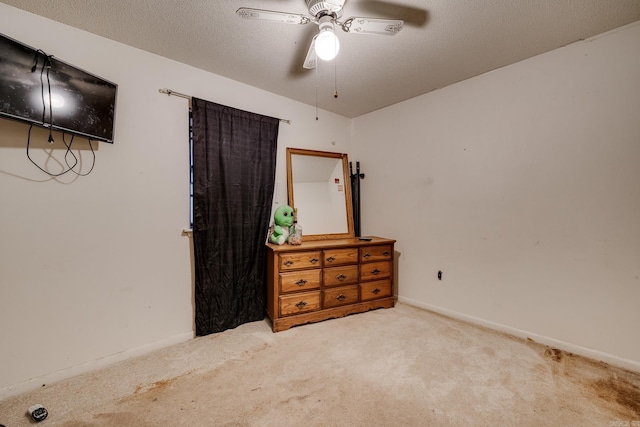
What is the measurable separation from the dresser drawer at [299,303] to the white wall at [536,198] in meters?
1.23

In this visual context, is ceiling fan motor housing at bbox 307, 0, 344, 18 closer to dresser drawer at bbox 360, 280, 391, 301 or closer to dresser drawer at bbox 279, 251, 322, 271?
dresser drawer at bbox 279, 251, 322, 271

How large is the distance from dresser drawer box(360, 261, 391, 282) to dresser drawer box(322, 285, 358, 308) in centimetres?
16

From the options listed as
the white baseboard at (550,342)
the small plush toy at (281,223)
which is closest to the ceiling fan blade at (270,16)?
the small plush toy at (281,223)

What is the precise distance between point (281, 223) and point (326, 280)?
0.75m

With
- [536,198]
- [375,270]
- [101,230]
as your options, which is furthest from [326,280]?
[536,198]

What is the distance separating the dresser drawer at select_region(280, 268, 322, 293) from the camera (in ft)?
7.91

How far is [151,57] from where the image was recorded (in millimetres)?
2109

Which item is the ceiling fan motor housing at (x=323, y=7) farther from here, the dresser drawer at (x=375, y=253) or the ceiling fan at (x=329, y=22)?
the dresser drawer at (x=375, y=253)

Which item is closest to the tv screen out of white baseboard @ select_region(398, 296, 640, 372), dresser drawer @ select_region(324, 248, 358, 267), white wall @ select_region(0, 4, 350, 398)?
white wall @ select_region(0, 4, 350, 398)

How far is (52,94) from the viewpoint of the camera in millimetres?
1532

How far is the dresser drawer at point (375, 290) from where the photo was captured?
2788mm

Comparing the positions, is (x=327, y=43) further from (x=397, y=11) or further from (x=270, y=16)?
(x=397, y=11)

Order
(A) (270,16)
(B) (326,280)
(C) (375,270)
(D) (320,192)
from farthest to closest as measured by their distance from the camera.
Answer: (D) (320,192), (C) (375,270), (B) (326,280), (A) (270,16)

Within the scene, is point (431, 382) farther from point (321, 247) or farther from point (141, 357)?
point (141, 357)
